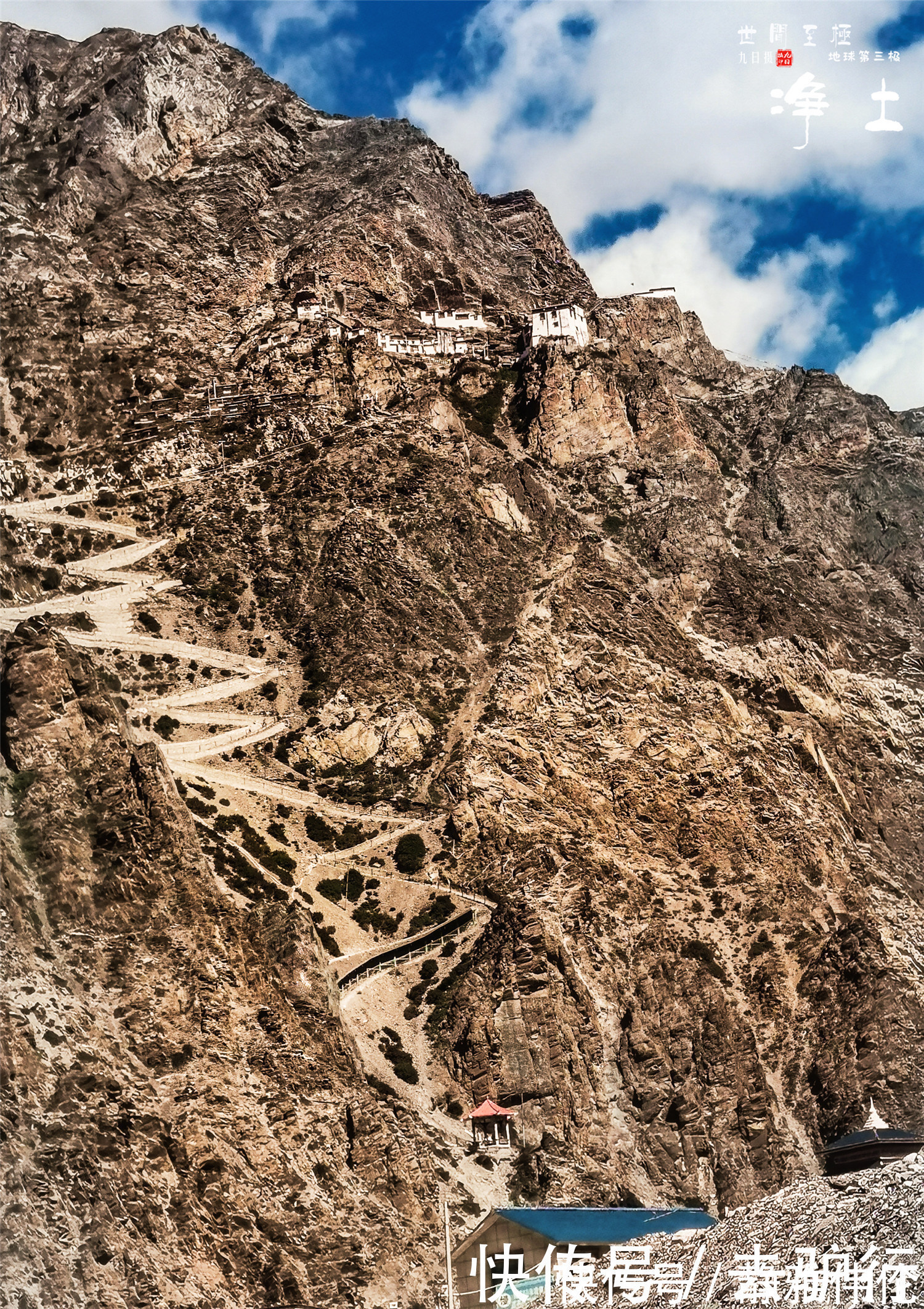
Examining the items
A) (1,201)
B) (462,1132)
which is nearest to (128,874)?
(462,1132)

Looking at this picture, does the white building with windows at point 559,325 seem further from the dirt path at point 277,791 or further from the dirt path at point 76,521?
the dirt path at point 277,791

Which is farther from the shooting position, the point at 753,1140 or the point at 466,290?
the point at 466,290

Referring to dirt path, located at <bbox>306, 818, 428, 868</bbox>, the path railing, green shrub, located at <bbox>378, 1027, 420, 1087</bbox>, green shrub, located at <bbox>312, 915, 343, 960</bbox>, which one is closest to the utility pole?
green shrub, located at <bbox>378, 1027, 420, 1087</bbox>

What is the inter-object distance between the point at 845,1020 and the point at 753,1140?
1003 centimetres

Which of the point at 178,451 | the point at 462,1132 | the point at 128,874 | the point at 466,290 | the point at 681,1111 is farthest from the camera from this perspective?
the point at 466,290

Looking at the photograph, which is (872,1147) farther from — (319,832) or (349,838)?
(319,832)

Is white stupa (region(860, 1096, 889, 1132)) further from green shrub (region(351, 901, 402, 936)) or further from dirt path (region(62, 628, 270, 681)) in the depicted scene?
dirt path (region(62, 628, 270, 681))

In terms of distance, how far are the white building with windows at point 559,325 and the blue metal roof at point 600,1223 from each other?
76.7m

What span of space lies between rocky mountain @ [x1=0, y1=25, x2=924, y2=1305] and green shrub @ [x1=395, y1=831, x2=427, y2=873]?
0.53 m

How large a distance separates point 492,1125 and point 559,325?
73220mm

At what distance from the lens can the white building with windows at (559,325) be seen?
12406cm

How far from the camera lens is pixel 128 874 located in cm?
6481

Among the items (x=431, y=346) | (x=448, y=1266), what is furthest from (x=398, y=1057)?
(x=431, y=346)

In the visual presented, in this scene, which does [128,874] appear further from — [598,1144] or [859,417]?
[859,417]
